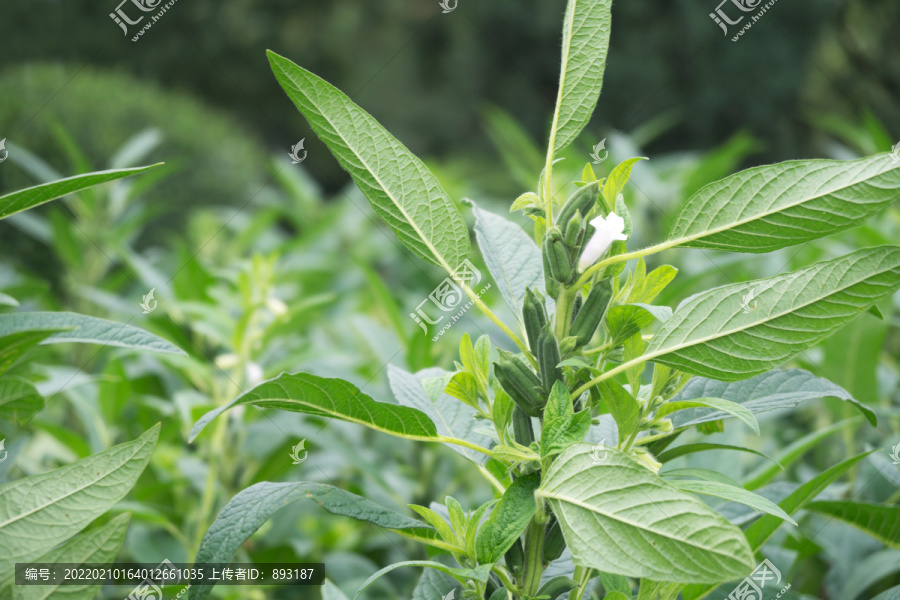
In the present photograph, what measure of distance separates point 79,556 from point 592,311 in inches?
28.8

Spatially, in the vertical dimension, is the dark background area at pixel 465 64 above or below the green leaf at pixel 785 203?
above

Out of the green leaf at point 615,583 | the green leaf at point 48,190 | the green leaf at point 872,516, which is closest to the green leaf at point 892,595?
the green leaf at point 872,516

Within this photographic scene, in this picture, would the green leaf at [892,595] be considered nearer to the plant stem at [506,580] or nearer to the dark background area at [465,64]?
the plant stem at [506,580]

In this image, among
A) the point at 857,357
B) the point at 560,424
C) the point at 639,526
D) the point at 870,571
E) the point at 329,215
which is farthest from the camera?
the point at 329,215

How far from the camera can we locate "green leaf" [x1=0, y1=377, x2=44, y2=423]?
96 centimetres

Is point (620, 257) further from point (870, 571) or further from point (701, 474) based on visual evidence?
point (870, 571)

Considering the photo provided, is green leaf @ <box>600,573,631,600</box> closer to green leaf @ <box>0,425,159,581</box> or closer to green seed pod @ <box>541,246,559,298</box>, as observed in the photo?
green seed pod @ <box>541,246,559,298</box>

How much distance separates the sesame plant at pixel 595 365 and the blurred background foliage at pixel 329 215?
1.55 feet

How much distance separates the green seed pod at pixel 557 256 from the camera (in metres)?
0.76

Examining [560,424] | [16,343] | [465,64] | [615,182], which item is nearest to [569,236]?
[615,182]

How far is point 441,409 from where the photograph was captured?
102cm

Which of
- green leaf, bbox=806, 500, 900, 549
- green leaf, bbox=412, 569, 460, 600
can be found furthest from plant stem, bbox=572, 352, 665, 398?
green leaf, bbox=806, 500, 900, 549

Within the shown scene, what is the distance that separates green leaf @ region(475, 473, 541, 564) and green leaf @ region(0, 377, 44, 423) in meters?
0.70
